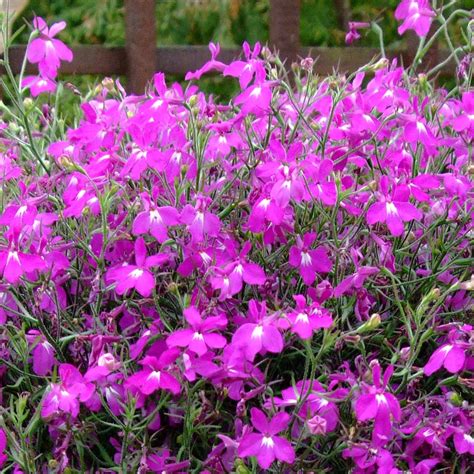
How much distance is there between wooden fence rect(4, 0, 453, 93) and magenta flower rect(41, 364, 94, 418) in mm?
1858

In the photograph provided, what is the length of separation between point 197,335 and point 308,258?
0.15m

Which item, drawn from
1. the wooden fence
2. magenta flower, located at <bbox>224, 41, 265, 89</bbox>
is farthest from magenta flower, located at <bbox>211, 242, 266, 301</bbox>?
the wooden fence

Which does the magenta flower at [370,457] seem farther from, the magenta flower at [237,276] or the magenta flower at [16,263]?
the magenta flower at [16,263]

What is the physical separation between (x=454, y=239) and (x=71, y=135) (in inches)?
18.6

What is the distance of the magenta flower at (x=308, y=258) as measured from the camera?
1006 mm

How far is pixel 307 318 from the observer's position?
923mm

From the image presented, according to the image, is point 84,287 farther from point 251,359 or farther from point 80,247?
point 251,359

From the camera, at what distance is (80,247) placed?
1046mm

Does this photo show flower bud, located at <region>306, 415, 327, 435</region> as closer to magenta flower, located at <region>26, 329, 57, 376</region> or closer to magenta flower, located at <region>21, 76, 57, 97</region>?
magenta flower, located at <region>26, 329, 57, 376</region>

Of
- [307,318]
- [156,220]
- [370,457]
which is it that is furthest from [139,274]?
[370,457]

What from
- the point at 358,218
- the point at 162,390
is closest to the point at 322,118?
the point at 358,218

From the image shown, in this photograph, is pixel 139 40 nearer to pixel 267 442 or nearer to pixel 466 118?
pixel 466 118

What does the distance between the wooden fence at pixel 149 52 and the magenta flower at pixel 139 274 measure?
180 cm

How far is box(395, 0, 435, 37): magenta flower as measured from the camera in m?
1.32
